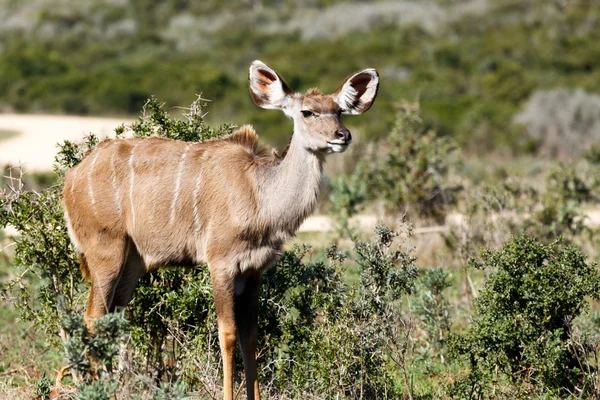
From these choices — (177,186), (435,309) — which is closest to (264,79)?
(177,186)

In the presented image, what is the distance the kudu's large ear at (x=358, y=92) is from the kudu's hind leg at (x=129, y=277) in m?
1.60

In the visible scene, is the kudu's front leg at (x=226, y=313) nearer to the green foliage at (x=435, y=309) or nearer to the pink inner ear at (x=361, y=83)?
the pink inner ear at (x=361, y=83)

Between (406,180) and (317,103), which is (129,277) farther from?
(406,180)

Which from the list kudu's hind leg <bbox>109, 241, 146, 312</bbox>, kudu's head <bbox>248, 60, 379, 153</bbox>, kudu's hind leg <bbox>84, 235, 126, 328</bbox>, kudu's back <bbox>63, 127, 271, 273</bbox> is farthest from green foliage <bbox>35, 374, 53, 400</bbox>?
kudu's head <bbox>248, 60, 379, 153</bbox>

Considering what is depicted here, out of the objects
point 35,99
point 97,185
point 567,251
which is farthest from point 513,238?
point 35,99

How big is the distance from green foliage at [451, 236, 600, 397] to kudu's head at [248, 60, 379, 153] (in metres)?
1.25

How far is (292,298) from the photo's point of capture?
6.08 m

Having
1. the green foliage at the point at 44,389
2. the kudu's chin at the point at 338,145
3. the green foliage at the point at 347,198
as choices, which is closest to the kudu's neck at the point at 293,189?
the kudu's chin at the point at 338,145

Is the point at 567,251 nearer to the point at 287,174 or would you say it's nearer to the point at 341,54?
the point at 287,174

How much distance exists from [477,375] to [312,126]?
183 centimetres

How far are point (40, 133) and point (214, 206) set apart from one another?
77.6 ft

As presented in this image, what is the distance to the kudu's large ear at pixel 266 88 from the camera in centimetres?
584

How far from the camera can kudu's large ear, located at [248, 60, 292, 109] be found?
5.84 metres

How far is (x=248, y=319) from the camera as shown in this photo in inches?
225
